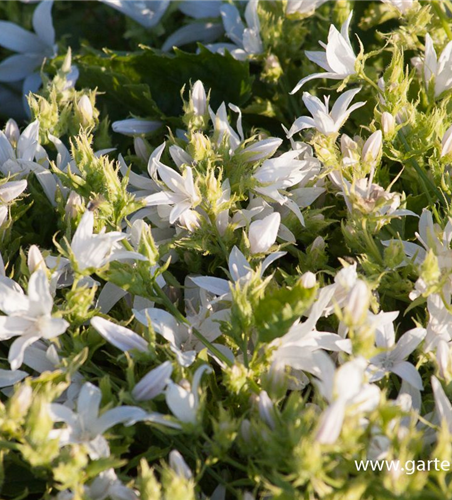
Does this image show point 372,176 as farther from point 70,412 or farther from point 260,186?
point 70,412

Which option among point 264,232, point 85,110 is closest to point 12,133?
point 85,110

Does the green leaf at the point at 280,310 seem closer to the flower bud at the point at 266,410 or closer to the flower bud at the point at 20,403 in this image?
the flower bud at the point at 266,410

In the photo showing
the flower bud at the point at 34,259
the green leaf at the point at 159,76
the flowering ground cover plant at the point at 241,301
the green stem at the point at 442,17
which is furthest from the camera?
the green leaf at the point at 159,76

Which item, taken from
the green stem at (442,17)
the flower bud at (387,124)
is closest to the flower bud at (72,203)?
the flower bud at (387,124)

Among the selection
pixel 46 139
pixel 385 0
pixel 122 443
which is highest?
pixel 385 0

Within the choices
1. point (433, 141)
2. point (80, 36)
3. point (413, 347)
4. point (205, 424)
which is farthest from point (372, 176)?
point (80, 36)

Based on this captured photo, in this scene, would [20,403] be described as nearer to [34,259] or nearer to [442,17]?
[34,259]
